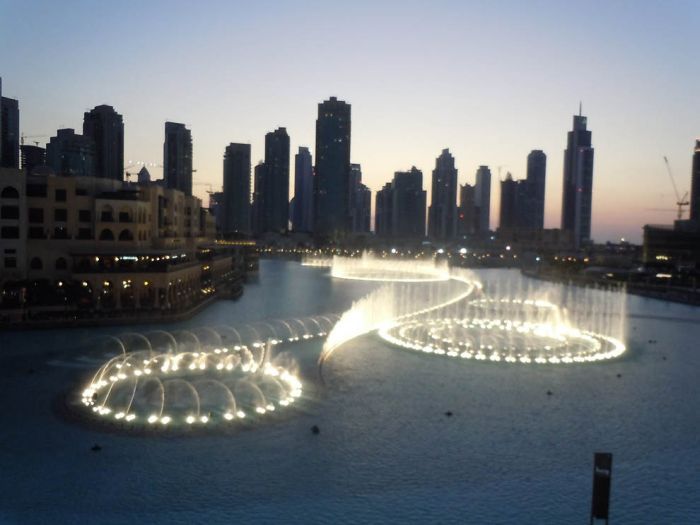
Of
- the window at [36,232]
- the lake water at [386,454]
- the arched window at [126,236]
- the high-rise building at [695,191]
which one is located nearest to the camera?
the lake water at [386,454]

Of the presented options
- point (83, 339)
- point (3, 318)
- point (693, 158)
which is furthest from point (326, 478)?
point (693, 158)

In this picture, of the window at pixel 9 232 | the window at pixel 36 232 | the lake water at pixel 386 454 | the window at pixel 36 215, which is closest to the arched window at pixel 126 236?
the window at pixel 36 232

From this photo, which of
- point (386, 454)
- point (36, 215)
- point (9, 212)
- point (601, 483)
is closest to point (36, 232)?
point (36, 215)

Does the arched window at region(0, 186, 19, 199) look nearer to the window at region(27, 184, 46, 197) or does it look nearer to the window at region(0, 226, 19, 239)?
the window at region(27, 184, 46, 197)

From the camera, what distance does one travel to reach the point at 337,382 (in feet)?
66.2

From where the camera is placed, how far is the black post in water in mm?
9617

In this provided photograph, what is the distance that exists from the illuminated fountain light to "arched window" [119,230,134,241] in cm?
1924

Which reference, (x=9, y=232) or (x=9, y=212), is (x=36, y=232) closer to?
(x=9, y=232)

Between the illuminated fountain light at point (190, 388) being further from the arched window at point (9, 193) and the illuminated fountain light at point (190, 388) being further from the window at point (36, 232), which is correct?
the arched window at point (9, 193)

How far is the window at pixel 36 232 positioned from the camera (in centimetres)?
3784

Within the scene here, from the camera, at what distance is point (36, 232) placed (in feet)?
124

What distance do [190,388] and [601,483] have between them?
12637mm

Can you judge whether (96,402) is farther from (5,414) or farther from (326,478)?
(326,478)

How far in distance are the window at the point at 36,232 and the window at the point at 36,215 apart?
1.25 ft
